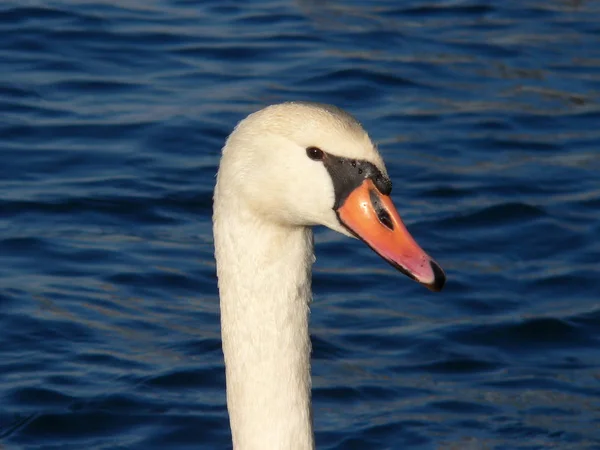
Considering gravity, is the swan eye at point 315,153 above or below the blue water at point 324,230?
above

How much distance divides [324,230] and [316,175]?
4.62 meters

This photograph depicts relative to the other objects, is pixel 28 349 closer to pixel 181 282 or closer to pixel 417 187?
pixel 181 282

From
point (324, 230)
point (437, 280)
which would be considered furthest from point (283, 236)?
point (324, 230)

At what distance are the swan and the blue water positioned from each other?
2.06m

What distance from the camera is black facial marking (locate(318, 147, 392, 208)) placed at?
472 cm

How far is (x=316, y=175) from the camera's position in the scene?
4738 mm

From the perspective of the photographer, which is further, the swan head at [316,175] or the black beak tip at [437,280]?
the swan head at [316,175]

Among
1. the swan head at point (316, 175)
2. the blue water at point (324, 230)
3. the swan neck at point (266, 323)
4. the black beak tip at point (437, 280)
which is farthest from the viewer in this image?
the blue water at point (324, 230)

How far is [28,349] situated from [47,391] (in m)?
0.47

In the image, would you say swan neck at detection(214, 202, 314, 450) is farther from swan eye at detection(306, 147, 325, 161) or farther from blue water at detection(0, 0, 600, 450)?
blue water at detection(0, 0, 600, 450)

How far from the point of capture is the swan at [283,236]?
15.5 ft

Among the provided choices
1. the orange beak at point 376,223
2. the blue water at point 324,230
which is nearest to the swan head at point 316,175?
the orange beak at point 376,223

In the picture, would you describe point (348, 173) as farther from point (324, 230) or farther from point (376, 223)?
point (324, 230)

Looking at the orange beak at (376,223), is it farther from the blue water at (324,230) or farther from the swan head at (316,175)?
the blue water at (324,230)
